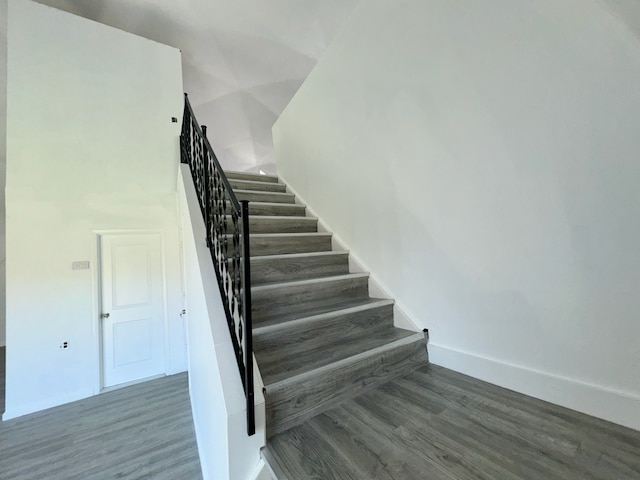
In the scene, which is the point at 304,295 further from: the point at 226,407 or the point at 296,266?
the point at 226,407

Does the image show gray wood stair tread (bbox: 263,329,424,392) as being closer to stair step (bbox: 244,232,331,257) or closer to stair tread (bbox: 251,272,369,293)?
Answer: stair tread (bbox: 251,272,369,293)

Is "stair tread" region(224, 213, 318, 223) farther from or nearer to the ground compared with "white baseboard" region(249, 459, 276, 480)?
farther from the ground

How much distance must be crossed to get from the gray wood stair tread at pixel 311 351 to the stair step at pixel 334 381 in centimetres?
4

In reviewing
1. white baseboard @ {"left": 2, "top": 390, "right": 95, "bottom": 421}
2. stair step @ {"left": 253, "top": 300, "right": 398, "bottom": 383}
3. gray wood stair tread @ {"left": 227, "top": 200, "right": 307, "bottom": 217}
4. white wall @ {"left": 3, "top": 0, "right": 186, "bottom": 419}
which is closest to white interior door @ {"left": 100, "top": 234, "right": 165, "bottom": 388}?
white wall @ {"left": 3, "top": 0, "right": 186, "bottom": 419}

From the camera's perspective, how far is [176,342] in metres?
3.97

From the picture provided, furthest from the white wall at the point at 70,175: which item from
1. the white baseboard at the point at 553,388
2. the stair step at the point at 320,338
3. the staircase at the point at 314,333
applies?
the white baseboard at the point at 553,388

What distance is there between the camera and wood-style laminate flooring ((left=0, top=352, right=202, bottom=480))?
7.06ft

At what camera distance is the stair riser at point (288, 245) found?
2553 mm

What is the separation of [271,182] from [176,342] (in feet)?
9.29

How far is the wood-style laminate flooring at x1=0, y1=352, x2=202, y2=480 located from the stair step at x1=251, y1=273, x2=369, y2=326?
1443 mm

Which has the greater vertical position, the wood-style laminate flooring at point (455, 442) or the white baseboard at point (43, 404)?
the wood-style laminate flooring at point (455, 442)

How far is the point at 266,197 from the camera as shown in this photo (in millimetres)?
3504

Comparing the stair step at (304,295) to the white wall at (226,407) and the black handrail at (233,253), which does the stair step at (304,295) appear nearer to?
the black handrail at (233,253)

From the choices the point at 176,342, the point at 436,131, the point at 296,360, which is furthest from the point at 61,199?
the point at 436,131
